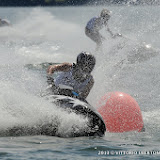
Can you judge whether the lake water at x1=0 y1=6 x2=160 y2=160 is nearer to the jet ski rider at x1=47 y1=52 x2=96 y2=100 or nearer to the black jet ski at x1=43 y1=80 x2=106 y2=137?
the black jet ski at x1=43 y1=80 x2=106 y2=137

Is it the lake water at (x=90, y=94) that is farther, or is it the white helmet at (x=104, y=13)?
the white helmet at (x=104, y=13)

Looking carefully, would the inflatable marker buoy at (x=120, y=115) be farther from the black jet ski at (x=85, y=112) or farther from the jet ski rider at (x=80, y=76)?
the black jet ski at (x=85, y=112)

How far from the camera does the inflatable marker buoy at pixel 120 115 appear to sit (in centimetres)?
698

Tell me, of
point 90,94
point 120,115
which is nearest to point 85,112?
point 120,115

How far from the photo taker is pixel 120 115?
23.0ft

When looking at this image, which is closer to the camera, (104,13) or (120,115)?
(120,115)

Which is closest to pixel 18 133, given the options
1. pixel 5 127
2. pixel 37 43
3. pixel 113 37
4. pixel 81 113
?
pixel 5 127

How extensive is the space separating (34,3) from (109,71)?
35.0m

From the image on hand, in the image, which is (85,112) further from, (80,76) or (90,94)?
(90,94)

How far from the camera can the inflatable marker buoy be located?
698 centimetres

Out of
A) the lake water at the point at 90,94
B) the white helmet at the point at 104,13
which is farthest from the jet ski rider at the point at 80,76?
the white helmet at the point at 104,13

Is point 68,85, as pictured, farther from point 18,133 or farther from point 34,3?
point 34,3

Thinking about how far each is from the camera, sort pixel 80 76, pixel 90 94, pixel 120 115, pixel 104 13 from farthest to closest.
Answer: pixel 104 13, pixel 90 94, pixel 80 76, pixel 120 115

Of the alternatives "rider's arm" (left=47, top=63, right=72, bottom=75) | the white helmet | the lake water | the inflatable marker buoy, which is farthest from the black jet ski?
the white helmet
